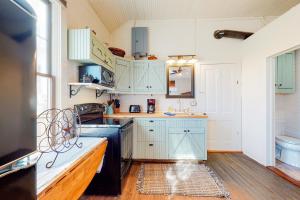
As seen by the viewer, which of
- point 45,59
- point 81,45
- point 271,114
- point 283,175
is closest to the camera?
point 45,59

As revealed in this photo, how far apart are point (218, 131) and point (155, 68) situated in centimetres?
205

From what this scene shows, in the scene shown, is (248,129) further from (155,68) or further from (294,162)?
(155,68)

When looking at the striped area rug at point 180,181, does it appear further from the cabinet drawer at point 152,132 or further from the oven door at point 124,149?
the cabinet drawer at point 152,132

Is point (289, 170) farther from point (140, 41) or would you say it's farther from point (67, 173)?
point (140, 41)

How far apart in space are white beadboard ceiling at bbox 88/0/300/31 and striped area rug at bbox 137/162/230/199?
2.99 metres

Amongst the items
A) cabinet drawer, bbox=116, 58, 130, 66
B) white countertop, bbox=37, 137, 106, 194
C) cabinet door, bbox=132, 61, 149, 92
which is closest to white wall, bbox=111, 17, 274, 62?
cabinet door, bbox=132, 61, 149, 92

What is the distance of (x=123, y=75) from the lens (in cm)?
358

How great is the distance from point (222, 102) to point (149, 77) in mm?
1788

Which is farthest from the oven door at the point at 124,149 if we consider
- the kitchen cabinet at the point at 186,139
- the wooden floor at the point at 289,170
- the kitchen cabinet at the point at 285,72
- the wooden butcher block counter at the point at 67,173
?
the kitchen cabinet at the point at 285,72

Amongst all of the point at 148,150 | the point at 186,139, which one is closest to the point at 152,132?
the point at 148,150

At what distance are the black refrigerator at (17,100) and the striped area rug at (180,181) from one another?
6.38ft

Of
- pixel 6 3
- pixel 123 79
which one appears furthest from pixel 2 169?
pixel 123 79

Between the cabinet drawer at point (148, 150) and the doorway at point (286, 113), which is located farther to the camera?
the cabinet drawer at point (148, 150)

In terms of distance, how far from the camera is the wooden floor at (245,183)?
218 centimetres
